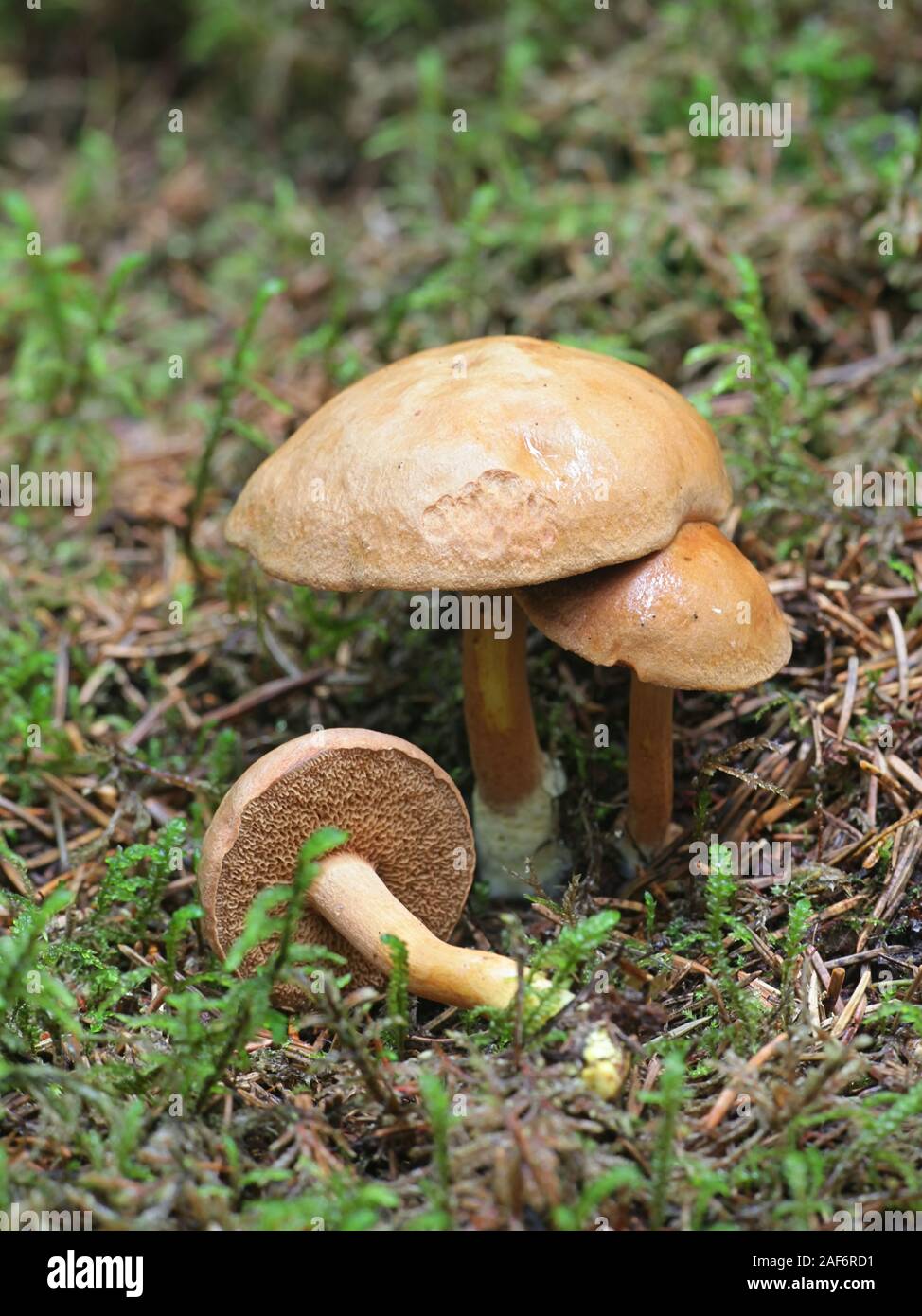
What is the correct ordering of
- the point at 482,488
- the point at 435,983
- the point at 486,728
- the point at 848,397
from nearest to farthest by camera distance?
the point at 482,488
the point at 435,983
the point at 486,728
the point at 848,397

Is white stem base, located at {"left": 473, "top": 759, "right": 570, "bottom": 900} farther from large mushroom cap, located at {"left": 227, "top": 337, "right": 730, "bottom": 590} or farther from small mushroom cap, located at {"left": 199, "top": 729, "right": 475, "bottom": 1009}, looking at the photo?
large mushroom cap, located at {"left": 227, "top": 337, "right": 730, "bottom": 590}

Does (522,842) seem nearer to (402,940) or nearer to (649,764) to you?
(649,764)

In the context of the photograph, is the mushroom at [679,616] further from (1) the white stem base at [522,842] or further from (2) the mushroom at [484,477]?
(1) the white stem base at [522,842]

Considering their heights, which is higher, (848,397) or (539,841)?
(848,397)

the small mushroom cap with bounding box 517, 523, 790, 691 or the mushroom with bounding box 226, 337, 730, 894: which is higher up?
the mushroom with bounding box 226, 337, 730, 894

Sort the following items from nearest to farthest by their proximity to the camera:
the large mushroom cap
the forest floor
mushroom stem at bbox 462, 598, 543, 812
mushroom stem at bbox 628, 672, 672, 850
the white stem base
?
the forest floor → the large mushroom cap → mushroom stem at bbox 628, 672, 672, 850 → mushroom stem at bbox 462, 598, 543, 812 → the white stem base

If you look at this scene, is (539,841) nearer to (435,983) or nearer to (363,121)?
(435,983)

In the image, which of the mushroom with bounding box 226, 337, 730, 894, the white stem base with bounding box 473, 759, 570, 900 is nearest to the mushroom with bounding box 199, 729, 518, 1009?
the white stem base with bounding box 473, 759, 570, 900

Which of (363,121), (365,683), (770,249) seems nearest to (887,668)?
(365,683)
